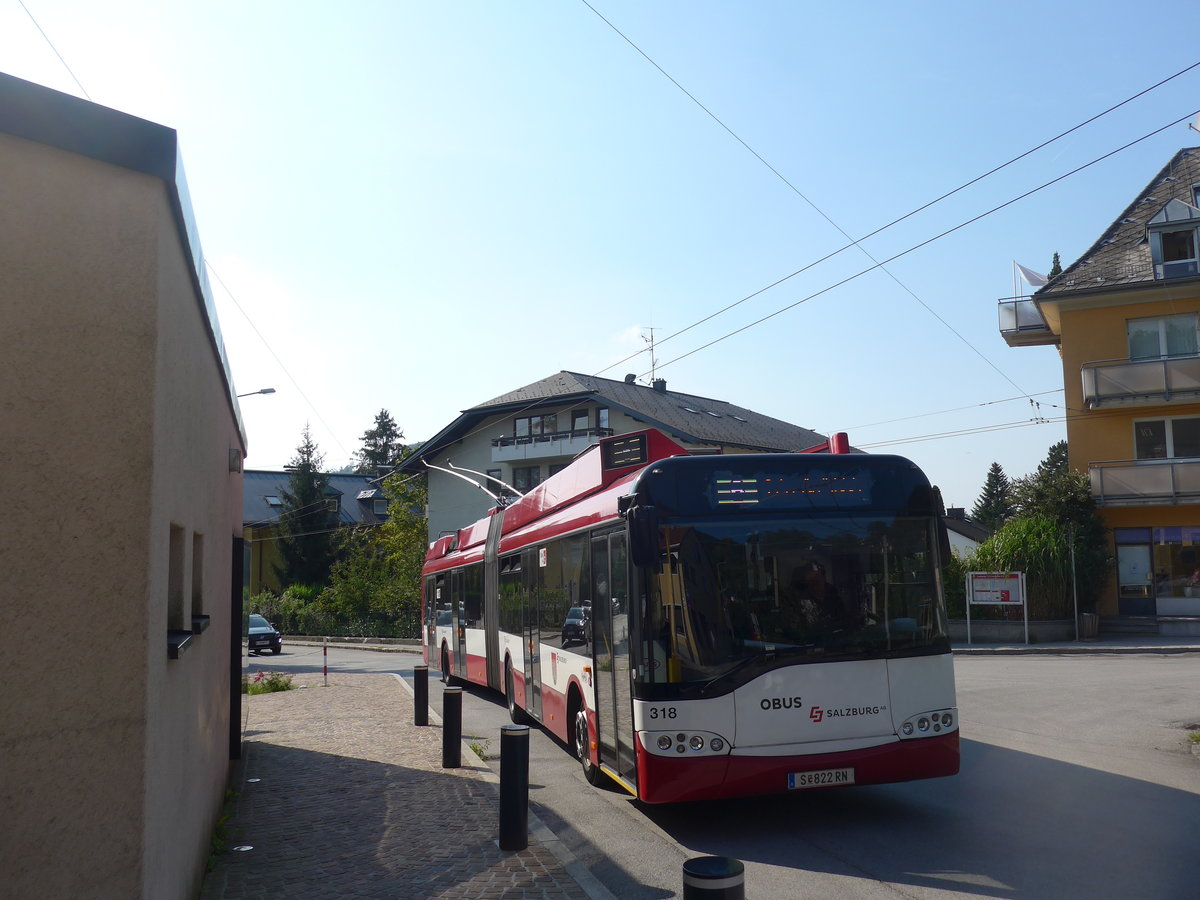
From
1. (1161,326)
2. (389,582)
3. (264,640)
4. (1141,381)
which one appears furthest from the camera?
(389,582)

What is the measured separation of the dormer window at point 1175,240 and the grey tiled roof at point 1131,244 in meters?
0.33

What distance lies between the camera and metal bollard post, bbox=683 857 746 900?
400 centimetres

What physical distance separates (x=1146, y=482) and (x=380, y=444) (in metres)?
75.5

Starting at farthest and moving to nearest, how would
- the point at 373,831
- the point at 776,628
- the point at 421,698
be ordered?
the point at 421,698
the point at 373,831
the point at 776,628

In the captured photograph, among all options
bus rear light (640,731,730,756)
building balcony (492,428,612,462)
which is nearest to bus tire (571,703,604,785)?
bus rear light (640,731,730,756)

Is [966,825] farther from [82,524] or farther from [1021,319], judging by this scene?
[1021,319]

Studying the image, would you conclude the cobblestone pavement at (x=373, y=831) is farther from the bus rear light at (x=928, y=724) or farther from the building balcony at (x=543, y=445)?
the building balcony at (x=543, y=445)

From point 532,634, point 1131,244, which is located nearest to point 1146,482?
point 1131,244

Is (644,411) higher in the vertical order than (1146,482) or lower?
higher

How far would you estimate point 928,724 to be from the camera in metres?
7.64

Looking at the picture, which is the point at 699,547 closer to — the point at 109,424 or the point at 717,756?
the point at 717,756

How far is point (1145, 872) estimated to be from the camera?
622 centimetres

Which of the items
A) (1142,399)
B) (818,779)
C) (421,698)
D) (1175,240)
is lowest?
(421,698)

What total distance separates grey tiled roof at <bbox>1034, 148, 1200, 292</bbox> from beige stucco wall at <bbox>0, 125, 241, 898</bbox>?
31519 mm
